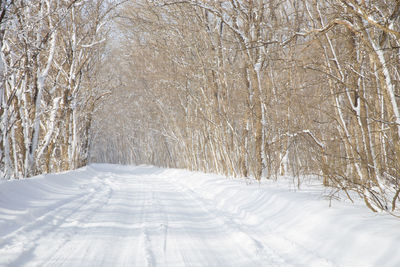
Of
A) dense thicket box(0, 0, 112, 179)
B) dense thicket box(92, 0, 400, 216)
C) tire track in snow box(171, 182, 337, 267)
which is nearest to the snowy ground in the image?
tire track in snow box(171, 182, 337, 267)

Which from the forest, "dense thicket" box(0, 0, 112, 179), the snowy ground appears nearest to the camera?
the snowy ground

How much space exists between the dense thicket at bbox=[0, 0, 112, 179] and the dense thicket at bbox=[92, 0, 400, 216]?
2.61m

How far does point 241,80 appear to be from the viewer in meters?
12.1

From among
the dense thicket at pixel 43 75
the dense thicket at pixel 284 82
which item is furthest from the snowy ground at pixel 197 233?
the dense thicket at pixel 43 75

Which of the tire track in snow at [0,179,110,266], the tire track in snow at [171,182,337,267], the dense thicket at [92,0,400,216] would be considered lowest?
the tire track in snow at [171,182,337,267]

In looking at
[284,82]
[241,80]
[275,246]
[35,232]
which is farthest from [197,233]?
[284,82]

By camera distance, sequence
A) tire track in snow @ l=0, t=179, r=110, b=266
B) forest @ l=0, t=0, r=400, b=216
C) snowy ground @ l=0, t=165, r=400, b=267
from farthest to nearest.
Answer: forest @ l=0, t=0, r=400, b=216
tire track in snow @ l=0, t=179, r=110, b=266
snowy ground @ l=0, t=165, r=400, b=267

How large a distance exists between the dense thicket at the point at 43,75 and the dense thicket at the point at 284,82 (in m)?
2.61

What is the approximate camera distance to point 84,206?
756cm

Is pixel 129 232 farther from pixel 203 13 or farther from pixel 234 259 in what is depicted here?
pixel 203 13

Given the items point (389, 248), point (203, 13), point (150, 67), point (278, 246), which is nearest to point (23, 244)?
point (278, 246)

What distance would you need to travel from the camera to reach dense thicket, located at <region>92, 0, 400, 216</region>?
4.71m

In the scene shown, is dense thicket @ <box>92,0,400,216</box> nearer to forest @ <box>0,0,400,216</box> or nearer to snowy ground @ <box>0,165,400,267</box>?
forest @ <box>0,0,400,216</box>

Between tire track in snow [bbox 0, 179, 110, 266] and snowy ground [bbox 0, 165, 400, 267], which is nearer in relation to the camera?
snowy ground [bbox 0, 165, 400, 267]
